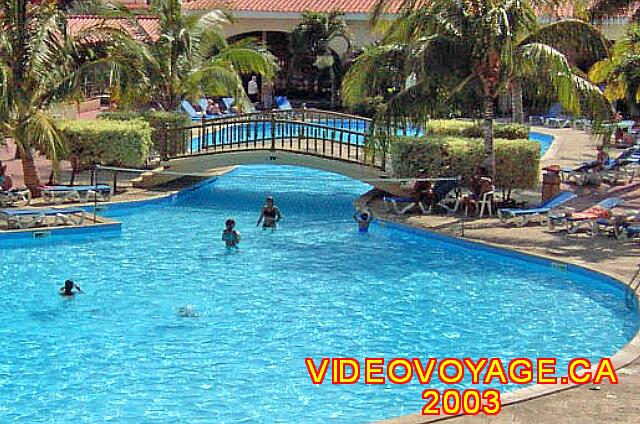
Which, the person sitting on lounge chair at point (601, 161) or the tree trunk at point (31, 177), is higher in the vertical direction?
the person sitting on lounge chair at point (601, 161)

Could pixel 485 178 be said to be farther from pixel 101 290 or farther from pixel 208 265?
pixel 101 290

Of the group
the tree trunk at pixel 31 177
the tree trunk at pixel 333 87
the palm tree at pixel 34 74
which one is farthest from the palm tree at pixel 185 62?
the tree trunk at pixel 333 87

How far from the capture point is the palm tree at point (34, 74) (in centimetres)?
1886

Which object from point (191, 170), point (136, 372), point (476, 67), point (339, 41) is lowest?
point (136, 372)

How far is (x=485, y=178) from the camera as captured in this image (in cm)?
1866

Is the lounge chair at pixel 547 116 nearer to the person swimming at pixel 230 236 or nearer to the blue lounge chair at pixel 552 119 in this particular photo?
the blue lounge chair at pixel 552 119

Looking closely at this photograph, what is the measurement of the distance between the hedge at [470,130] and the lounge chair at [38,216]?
986cm

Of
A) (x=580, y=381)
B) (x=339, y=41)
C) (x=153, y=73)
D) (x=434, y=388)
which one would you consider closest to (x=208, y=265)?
(x=434, y=388)

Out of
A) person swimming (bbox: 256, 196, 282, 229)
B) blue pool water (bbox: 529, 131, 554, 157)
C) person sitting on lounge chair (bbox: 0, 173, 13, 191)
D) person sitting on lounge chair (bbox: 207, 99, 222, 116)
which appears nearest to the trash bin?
person swimming (bbox: 256, 196, 282, 229)

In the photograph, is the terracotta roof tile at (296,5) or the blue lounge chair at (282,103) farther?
the terracotta roof tile at (296,5)

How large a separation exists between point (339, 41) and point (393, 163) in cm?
2243

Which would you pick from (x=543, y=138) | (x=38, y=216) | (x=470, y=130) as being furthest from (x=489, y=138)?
(x=543, y=138)

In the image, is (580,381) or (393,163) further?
(393,163)

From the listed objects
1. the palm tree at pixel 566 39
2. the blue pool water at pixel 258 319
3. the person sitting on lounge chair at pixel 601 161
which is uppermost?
the palm tree at pixel 566 39
